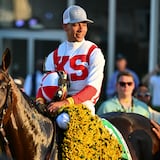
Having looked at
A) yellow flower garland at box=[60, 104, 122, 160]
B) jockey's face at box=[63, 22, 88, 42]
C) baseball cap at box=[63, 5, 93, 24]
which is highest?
baseball cap at box=[63, 5, 93, 24]

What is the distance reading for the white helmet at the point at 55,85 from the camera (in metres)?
5.28

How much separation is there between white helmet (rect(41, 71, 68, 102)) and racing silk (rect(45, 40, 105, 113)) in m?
0.14

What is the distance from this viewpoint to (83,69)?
17.9ft

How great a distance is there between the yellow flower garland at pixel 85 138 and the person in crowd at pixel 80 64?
126 mm

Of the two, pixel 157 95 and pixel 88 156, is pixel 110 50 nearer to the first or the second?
pixel 157 95

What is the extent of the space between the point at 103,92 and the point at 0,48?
3603mm

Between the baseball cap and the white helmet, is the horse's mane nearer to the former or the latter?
the white helmet

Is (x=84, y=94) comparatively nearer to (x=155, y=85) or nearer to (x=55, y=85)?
(x=55, y=85)

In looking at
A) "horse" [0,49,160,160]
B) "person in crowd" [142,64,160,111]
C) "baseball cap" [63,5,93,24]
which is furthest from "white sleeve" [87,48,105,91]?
"person in crowd" [142,64,160,111]

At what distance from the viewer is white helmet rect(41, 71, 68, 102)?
17.3 ft

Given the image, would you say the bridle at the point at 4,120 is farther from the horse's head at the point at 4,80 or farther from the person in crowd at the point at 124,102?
the person in crowd at the point at 124,102

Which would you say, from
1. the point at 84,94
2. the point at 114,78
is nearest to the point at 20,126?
the point at 84,94

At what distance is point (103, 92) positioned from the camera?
1462 cm

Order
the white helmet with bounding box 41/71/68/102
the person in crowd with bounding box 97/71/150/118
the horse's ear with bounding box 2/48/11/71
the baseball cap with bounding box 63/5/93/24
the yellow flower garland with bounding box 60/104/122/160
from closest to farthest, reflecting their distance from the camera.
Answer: the horse's ear with bounding box 2/48/11/71, the yellow flower garland with bounding box 60/104/122/160, the white helmet with bounding box 41/71/68/102, the baseball cap with bounding box 63/5/93/24, the person in crowd with bounding box 97/71/150/118
